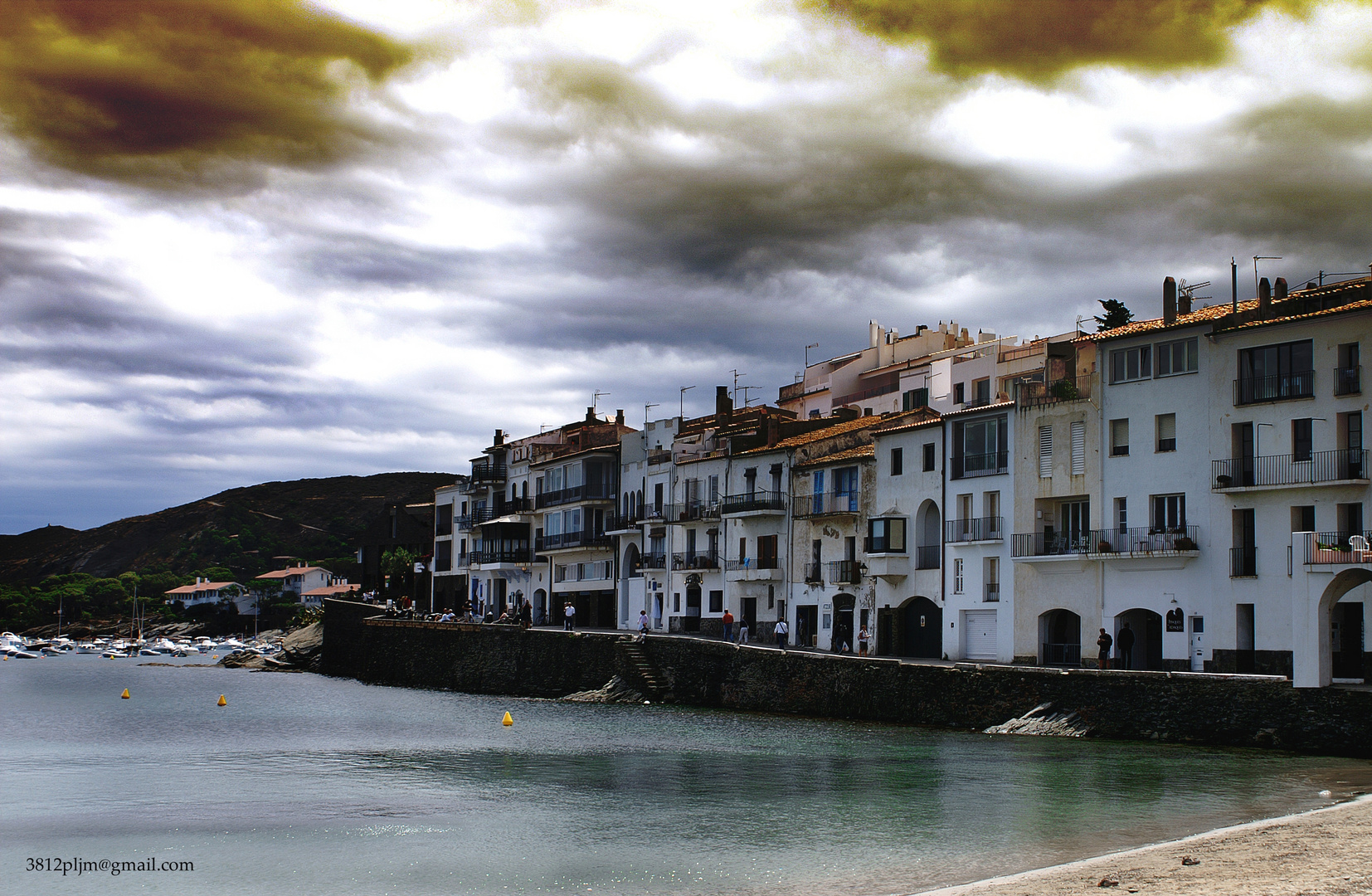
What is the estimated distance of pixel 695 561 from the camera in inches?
2776

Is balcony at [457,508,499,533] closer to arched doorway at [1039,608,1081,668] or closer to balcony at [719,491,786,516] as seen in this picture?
balcony at [719,491,786,516]

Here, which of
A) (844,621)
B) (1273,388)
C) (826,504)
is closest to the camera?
(1273,388)

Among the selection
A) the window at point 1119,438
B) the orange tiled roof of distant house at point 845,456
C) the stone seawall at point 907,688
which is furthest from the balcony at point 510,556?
the window at point 1119,438

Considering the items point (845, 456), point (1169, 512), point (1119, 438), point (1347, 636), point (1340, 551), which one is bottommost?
point (1347, 636)

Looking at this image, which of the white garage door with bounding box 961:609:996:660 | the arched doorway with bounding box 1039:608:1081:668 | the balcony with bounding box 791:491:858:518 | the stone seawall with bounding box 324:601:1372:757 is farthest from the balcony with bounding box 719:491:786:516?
the arched doorway with bounding box 1039:608:1081:668

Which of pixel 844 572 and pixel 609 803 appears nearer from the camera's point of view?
pixel 609 803

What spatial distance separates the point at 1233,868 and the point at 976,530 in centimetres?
3352

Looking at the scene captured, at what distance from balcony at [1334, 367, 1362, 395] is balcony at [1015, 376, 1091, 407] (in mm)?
9300

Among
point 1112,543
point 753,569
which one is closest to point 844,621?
point 753,569

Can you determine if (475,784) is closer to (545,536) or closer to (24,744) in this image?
(24,744)

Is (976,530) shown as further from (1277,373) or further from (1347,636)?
(1347,636)

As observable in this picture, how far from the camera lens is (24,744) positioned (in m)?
46.0

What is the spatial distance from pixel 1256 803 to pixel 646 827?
1334 cm

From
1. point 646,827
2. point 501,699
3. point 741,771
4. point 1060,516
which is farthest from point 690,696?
point 646,827
